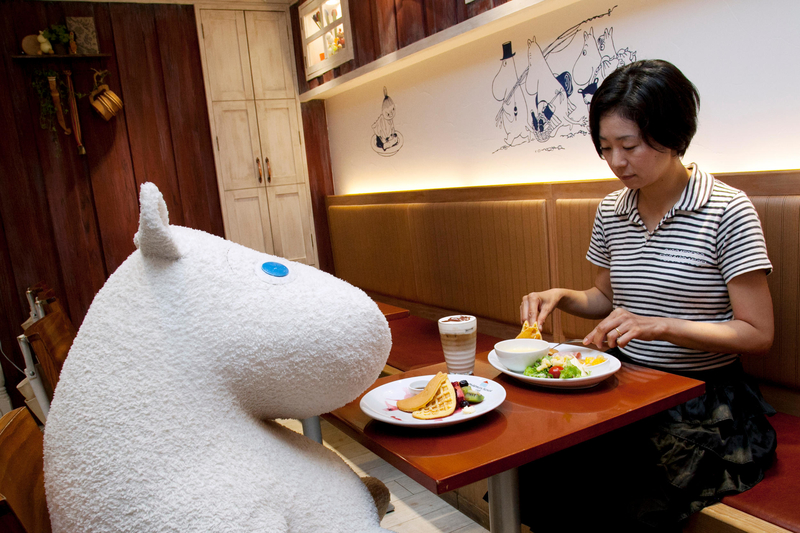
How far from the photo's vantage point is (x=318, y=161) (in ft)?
14.8

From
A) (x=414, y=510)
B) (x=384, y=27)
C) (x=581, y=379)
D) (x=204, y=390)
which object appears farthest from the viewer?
(x=384, y=27)

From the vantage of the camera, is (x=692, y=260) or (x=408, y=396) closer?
(x=408, y=396)

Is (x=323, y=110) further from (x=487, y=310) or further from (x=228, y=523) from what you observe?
(x=228, y=523)

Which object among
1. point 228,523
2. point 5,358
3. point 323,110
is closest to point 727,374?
point 228,523

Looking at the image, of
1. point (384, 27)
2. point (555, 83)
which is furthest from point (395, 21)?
point (555, 83)

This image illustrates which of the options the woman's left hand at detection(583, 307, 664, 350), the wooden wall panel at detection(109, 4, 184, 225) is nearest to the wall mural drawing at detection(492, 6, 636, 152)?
the woman's left hand at detection(583, 307, 664, 350)

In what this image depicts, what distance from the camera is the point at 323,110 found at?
4.51 metres

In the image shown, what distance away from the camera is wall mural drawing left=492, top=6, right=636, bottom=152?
2244 mm

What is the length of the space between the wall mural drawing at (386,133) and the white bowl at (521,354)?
251cm

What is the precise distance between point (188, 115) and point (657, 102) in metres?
3.65

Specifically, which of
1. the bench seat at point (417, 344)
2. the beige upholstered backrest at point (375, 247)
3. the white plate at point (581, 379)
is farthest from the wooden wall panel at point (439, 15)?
the white plate at point (581, 379)

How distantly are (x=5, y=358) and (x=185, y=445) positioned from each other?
3.85 m

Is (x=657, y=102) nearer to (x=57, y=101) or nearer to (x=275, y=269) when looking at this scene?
(x=275, y=269)

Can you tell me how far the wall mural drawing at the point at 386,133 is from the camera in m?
3.67
